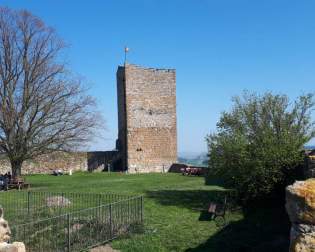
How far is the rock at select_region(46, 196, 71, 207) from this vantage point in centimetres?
1677

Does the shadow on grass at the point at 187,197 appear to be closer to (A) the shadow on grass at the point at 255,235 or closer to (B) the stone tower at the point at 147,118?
(A) the shadow on grass at the point at 255,235

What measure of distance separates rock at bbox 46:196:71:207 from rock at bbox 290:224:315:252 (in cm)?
1315

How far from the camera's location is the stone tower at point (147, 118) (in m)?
41.0

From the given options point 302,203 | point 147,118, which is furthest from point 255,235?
point 147,118

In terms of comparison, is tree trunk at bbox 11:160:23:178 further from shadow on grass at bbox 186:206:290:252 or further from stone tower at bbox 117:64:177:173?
shadow on grass at bbox 186:206:290:252

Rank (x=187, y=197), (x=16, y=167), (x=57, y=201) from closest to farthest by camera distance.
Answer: (x=57, y=201) < (x=187, y=197) < (x=16, y=167)

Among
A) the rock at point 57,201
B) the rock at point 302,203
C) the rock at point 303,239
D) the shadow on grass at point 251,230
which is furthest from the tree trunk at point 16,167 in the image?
the rock at point 303,239

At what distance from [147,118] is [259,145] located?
25578 mm

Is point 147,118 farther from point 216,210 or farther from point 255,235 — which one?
point 255,235

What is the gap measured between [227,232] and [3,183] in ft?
53.9

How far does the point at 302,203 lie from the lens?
14.7 ft

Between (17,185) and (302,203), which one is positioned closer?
(302,203)

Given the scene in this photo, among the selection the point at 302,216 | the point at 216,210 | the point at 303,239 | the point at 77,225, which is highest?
the point at 302,216

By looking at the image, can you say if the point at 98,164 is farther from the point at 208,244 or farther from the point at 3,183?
the point at 208,244
